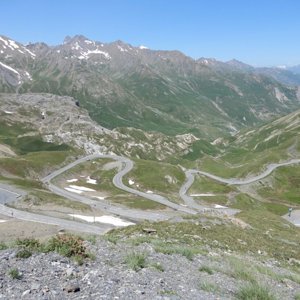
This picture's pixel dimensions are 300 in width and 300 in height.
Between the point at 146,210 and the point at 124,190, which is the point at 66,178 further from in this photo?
the point at 146,210

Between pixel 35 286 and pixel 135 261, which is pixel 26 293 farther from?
pixel 135 261

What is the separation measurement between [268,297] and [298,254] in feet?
103

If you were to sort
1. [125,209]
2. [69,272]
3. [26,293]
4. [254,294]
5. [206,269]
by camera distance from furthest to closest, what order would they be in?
[125,209] < [206,269] < [69,272] < [254,294] < [26,293]

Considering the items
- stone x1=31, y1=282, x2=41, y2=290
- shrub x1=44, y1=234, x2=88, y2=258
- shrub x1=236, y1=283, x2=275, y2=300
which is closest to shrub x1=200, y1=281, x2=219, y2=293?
shrub x1=236, y1=283, x2=275, y2=300

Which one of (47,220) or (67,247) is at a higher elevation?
(67,247)

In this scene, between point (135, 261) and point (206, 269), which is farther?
point (206, 269)

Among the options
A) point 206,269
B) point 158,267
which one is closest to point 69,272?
point 158,267

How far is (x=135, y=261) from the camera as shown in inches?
834

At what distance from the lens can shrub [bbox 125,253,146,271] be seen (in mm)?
20812

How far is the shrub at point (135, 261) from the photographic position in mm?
20812

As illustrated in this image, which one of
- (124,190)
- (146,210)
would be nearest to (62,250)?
(146,210)

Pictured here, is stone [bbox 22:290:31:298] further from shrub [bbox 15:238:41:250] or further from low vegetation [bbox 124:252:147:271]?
low vegetation [bbox 124:252:147:271]

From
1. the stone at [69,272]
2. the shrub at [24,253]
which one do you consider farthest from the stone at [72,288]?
the shrub at [24,253]

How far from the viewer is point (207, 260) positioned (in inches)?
1109
